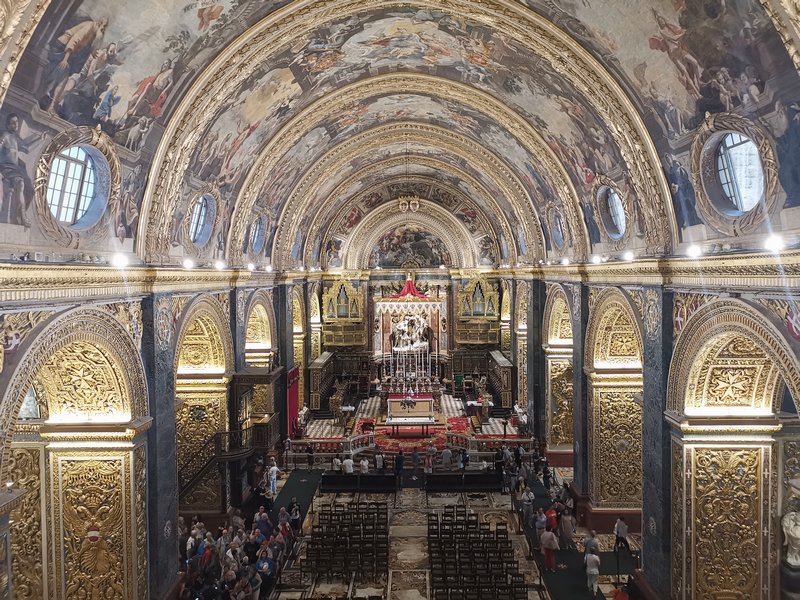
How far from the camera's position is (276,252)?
1019 inches

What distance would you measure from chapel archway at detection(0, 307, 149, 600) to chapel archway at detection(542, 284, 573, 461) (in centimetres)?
1629

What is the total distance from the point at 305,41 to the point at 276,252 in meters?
12.7

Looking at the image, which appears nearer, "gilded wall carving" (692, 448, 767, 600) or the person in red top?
"gilded wall carving" (692, 448, 767, 600)

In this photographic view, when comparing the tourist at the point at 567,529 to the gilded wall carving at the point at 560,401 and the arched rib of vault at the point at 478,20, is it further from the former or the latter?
the arched rib of vault at the point at 478,20

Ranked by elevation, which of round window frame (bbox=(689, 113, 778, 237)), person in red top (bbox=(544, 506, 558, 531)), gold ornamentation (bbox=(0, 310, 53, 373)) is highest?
round window frame (bbox=(689, 113, 778, 237))

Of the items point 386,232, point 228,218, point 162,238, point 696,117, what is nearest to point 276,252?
point 228,218

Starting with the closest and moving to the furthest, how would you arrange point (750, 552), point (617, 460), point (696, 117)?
point (696, 117) → point (750, 552) → point (617, 460)

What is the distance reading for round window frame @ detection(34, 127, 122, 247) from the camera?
31.0ft

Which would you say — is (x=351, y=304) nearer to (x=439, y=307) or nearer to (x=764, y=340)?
(x=439, y=307)

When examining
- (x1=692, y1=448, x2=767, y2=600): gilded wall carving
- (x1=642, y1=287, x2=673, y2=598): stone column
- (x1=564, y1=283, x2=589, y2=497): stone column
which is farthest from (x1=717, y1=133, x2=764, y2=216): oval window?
(x1=564, y1=283, x2=589, y2=497): stone column

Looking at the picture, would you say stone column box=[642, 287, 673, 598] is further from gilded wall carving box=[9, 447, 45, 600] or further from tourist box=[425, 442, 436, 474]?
gilded wall carving box=[9, 447, 45, 600]

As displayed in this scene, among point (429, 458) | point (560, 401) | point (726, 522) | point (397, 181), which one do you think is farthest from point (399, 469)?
point (397, 181)

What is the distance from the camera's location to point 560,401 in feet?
78.7

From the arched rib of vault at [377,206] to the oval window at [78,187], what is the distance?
67.5 ft
